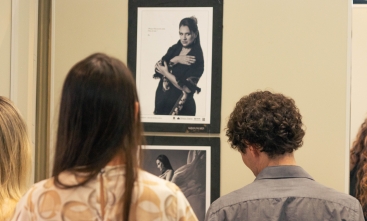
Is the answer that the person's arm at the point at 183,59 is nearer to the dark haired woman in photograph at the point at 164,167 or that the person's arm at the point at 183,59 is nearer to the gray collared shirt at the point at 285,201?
the dark haired woman in photograph at the point at 164,167

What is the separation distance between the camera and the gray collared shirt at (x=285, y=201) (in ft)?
4.81

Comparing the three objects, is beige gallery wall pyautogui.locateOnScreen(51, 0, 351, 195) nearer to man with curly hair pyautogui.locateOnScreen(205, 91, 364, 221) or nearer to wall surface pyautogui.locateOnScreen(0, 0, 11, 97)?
man with curly hair pyautogui.locateOnScreen(205, 91, 364, 221)

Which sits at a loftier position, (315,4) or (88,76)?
(315,4)

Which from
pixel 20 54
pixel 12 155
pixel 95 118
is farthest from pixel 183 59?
pixel 95 118

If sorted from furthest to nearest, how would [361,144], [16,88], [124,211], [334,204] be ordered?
[361,144] < [16,88] < [334,204] < [124,211]

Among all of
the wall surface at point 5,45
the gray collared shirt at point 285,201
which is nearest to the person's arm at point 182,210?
the gray collared shirt at point 285,201

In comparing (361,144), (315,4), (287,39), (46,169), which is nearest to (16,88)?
(46,169)

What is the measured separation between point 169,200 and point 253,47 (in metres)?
1.38

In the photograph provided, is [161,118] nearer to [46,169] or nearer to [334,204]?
[46,169]

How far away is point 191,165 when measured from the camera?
2.32 meters

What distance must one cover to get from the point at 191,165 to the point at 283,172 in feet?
2.66

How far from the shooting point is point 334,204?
57.8 inches

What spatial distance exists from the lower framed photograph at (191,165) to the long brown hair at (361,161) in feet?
2.06

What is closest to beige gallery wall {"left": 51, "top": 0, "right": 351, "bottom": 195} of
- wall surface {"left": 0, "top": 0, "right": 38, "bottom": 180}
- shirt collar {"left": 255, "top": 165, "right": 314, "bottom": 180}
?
shirt collar {"left": 255, "top": 165, "right": 314, "bottom": 180}
